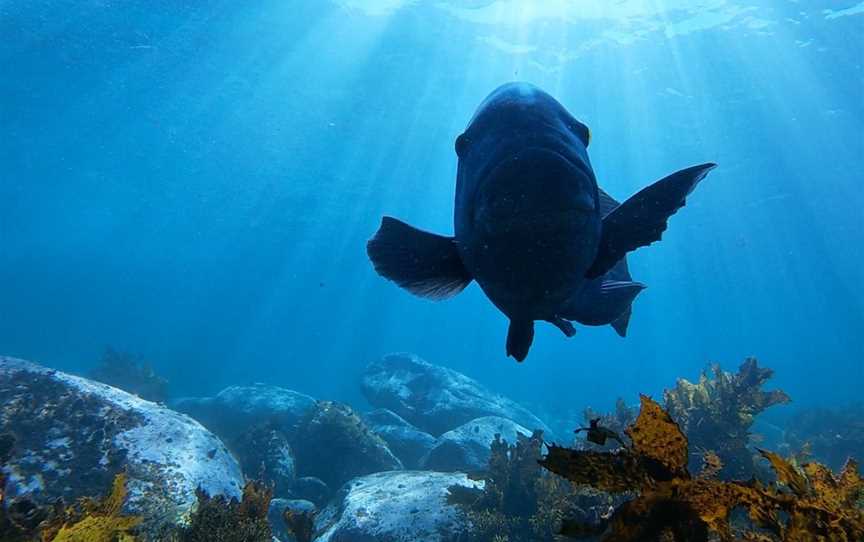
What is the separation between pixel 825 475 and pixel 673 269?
79.8 metres

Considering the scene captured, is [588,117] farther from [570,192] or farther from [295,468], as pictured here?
[570,192]

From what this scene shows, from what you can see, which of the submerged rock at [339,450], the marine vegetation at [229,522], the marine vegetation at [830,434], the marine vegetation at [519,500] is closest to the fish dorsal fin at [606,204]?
the marine vegetation at [519,500]

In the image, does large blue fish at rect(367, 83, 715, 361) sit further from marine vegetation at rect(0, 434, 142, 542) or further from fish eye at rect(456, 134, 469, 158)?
marine vegetation at rect(0, 434, 142, 542)

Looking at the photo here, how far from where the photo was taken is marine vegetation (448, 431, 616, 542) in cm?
578

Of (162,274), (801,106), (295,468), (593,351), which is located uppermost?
(801,106)

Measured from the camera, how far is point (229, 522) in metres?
4.76

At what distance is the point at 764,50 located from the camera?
2678 cm

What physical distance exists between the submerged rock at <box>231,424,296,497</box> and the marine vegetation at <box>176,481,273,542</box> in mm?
5242

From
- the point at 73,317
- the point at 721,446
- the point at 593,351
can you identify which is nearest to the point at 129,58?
the point at 721,446

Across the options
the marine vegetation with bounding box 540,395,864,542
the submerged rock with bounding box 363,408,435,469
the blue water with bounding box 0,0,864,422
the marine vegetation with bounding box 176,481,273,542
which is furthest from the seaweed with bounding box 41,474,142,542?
the blue water with bounding box 0,0,864,422

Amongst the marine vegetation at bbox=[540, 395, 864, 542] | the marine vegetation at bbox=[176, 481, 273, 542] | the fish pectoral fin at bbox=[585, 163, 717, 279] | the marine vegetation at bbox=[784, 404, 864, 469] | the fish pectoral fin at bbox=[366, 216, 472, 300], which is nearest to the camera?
the marine vegetation at bbox=[540, 395, 864, 542]

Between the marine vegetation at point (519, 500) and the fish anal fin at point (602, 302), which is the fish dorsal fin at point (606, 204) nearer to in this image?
the fish anal fin at point (602, 302)

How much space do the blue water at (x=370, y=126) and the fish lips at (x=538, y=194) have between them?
27852 millimetres

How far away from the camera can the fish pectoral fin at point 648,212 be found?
7.29 feet
